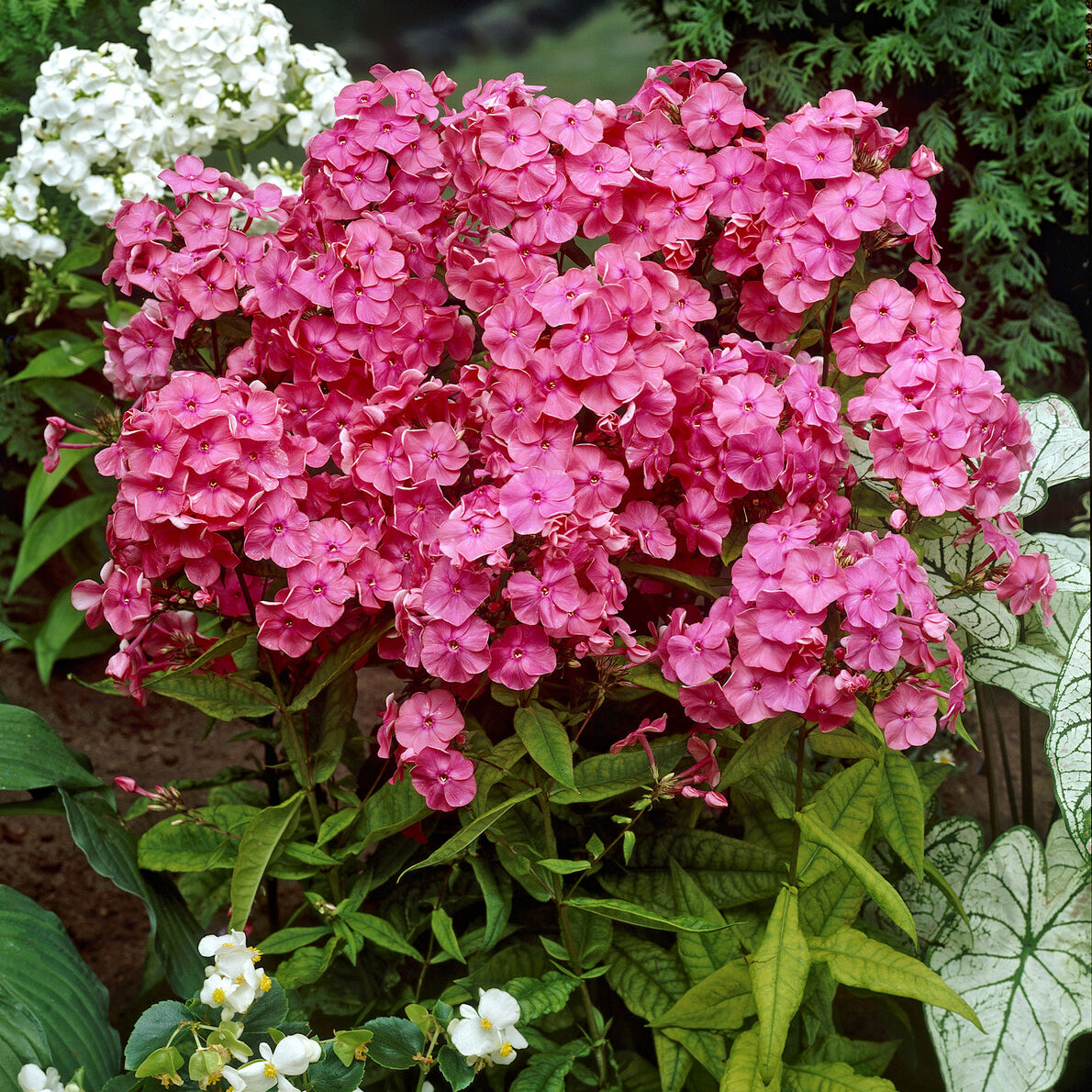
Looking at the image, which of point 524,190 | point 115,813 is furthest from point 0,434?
point 524,190

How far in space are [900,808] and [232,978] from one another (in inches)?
21.5

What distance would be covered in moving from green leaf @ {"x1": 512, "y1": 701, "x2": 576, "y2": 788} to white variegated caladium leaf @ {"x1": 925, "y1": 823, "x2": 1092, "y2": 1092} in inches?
19.6

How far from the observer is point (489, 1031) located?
0.80 m

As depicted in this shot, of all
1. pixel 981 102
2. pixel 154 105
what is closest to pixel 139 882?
pixel 154 105

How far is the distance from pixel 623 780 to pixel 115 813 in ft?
1.87

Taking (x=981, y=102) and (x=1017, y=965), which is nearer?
(x=1017, y=965)

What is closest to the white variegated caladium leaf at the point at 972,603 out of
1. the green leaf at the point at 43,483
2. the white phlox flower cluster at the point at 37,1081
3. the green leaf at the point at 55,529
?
the white phlox flower cluster at the point at 37,1081

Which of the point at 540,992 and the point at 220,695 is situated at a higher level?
the point at 220,695

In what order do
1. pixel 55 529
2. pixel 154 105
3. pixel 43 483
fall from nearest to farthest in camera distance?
1. pixel 154 105
2. pixel 43 483
3. pixel 55 529

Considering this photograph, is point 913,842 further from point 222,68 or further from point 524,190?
point 222,68

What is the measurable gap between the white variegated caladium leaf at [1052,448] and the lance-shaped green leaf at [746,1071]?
58 cm

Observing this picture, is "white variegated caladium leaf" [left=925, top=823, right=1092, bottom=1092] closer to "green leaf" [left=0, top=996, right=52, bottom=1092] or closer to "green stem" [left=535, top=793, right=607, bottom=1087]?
"green stem" [left=535, top=793, right=607, bottom=1087]

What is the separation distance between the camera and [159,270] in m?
0.92

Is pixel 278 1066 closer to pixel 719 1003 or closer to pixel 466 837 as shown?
pixel 466 837
